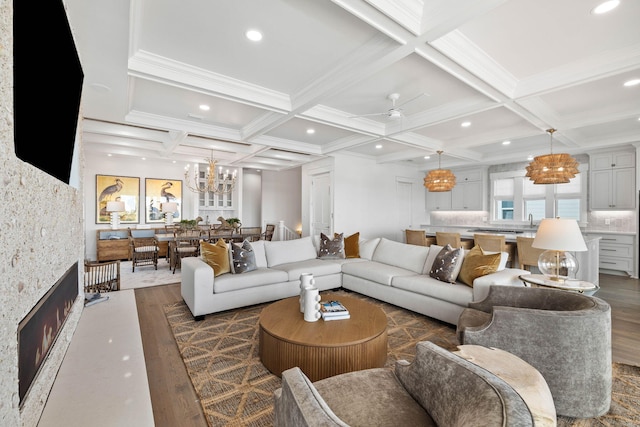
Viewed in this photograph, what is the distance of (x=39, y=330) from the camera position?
1372 mm

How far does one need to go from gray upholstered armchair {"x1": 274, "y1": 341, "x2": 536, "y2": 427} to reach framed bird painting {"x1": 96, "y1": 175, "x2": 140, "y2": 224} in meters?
7.71

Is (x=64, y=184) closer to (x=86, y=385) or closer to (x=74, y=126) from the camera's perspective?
(x=74, y=126)

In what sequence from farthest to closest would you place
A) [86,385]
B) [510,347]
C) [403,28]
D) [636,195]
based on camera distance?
[636,195], [403,28], [510,347], [86,385]

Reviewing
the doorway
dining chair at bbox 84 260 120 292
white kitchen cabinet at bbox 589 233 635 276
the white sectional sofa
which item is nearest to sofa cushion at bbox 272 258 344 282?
the white sectional sofa

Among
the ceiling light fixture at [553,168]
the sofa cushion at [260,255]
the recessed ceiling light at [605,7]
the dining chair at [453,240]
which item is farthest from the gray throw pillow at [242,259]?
the ceiling light fixture at [553,168]

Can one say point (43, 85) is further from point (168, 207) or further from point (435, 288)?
point (168, 207)

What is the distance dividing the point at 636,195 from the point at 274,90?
7.08m

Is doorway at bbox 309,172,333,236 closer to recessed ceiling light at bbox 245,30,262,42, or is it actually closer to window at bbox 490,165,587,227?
window at bbox 490,165,587,227

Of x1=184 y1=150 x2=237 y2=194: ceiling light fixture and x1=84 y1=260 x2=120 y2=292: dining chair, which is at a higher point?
x1=184 y1=150 x2=237 y2=194: ceiling light fixture

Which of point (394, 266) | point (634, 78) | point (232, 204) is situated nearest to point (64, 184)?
point (394, 266)

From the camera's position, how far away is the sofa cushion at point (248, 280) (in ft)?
11.6

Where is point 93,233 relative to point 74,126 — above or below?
below

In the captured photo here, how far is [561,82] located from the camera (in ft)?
9.92

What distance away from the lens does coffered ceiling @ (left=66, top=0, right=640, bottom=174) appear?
215cm
